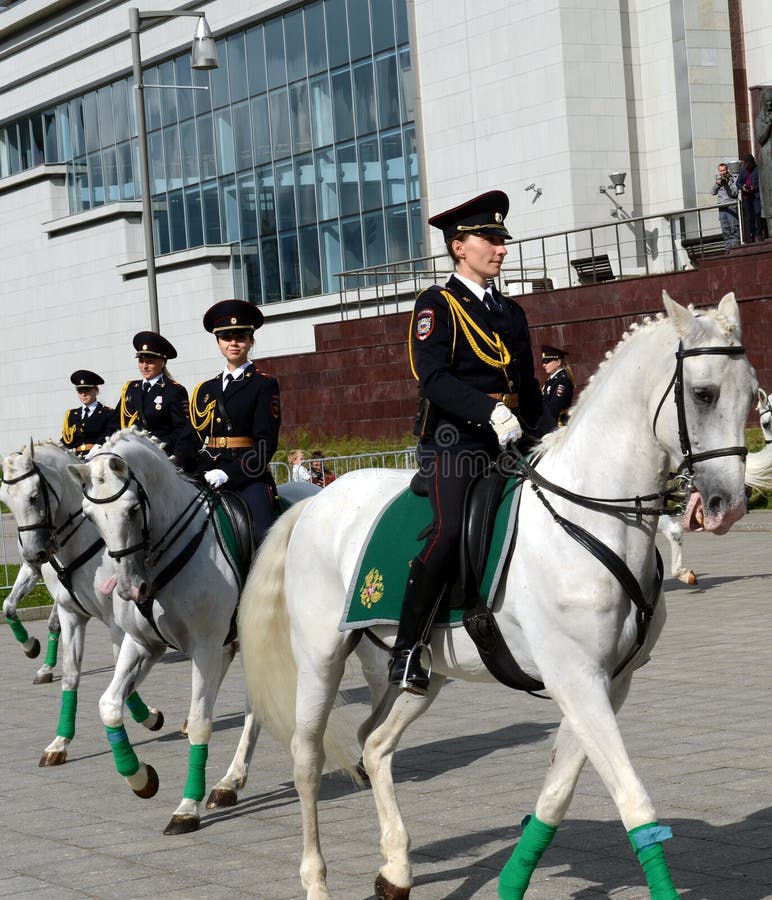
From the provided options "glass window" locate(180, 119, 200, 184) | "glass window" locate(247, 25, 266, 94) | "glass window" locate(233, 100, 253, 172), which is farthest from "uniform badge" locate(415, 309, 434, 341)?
"glass window" locate(180, 119, 200, 184)

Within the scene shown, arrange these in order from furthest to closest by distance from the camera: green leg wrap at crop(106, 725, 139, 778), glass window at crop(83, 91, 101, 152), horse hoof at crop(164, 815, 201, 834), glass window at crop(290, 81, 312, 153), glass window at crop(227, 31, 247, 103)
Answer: glass window at crop(83, 91, 101, 152) → glass window at crop(227, 31, 247, 103) → glass window at crop(290, 81, 312, 153) → green leg wrap at crop(106, 725, 139, 778) → horse hoof at crop(164, 815, 201, 834)

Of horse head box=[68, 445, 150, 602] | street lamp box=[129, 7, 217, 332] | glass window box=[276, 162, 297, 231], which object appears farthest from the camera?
glass window box=[276, 162, 297, 231]

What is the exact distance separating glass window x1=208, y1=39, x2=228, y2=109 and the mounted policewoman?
135 feet

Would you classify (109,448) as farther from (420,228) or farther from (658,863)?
(420,228)

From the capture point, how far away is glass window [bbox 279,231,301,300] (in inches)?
1736

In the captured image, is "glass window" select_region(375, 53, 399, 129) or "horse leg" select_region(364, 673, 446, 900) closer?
"horse leg" select_region(364, 673, 446, 900)

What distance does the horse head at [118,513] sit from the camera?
7.72 meters

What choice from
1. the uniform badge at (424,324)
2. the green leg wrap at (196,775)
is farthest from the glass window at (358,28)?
the uniform badge at (424,324)

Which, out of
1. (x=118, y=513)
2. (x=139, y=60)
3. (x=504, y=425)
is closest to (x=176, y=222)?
(x=139, y=60)

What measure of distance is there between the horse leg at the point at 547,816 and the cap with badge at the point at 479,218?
75.4 inches

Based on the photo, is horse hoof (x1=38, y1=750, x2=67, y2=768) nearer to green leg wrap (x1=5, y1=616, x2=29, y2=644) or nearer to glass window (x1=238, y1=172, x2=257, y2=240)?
green leg wrap (x1=5, y1=616, x2=29, y2=644)

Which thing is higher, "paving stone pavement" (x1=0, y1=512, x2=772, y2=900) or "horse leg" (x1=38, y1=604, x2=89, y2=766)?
"horse leg" (x1=38, y1=604, x2=89, y2=766)

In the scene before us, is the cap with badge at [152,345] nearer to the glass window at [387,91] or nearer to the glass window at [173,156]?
the glass window at [387,91]

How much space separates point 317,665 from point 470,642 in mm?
889
